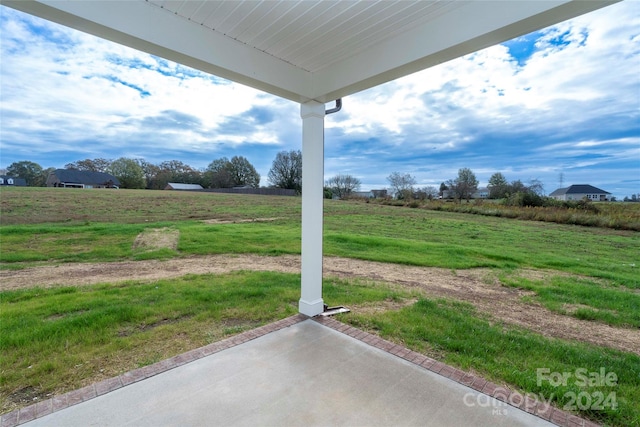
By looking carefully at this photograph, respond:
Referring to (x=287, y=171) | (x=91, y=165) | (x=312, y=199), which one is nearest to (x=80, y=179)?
(x=91, y=165)

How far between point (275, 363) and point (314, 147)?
6.30ft

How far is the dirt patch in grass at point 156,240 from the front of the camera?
6.03 metres

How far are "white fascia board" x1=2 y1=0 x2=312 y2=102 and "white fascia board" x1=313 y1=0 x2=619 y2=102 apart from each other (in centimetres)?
62

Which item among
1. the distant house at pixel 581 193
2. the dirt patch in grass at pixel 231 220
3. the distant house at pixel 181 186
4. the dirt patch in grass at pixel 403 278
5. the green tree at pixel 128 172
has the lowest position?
the dirt patch in grass at pixel 403 278

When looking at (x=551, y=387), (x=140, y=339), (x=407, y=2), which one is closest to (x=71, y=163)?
(x=140, y=339)

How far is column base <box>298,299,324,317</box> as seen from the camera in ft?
9.57

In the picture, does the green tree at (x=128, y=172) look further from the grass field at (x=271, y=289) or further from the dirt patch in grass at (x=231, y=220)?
the dirt patch in grass at (x=231, y=220)

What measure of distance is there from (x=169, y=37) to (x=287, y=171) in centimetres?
515

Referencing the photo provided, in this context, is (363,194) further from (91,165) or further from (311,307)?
(91,165)

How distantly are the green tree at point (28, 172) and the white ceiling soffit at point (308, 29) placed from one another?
4.68 meters

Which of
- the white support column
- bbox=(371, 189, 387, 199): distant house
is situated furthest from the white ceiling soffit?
bbox=(371, 189, 387, 199): distant house

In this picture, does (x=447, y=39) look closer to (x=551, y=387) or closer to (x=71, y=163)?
(x=551, y=387)

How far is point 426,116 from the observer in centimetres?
657

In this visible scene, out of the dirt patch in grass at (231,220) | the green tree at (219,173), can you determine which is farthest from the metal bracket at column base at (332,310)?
the dirt patch in grass at (231,220)
